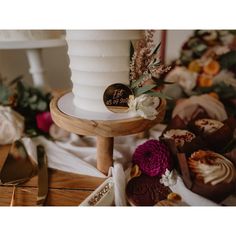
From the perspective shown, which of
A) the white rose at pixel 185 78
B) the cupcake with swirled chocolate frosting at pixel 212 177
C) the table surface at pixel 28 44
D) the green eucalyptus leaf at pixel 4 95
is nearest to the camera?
the cupcake with swirled chocolate frosting at pixel 212 177

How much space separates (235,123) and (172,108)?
309mm

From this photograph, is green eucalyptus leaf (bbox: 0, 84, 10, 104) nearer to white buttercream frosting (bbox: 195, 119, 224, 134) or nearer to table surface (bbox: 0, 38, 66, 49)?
table surface (bbox: 0, 38, 66, 49)

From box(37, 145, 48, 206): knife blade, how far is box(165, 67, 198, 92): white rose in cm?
68

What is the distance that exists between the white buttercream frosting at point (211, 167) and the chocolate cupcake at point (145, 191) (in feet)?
0.30

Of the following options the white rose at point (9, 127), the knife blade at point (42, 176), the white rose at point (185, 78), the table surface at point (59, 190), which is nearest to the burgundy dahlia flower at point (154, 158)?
the table surface at point (59, 190)

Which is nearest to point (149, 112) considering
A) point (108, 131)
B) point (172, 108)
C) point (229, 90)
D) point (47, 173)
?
point (108, 131)

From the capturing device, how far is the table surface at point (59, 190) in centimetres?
63

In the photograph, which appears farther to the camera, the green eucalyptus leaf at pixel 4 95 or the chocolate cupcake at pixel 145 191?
the green eucalyptus leaf at pixel 4 95

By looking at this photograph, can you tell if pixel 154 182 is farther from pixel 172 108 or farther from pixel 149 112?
pixel 172 108

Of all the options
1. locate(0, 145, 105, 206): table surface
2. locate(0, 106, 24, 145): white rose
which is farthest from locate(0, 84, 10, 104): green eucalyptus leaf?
locate(0, 145, 105, 206): table surface

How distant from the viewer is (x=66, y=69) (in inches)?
51.3

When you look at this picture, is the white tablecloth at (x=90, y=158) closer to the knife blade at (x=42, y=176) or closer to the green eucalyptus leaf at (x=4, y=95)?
the knife blade at (x=42, y=176)

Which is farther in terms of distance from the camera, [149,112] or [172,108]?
[172,108]
